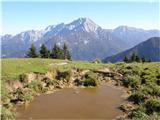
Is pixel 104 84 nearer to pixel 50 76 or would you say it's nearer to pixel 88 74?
pixel 88 74

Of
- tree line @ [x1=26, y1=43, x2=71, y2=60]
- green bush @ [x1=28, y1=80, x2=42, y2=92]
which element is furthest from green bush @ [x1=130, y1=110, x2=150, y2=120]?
tree line @ [x1=26, y1=43, x2=71, y2=60]

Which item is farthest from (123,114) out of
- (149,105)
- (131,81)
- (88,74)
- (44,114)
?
(88,74)

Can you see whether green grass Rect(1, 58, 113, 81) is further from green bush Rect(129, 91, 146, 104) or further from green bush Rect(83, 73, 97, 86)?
green bush Rect(129, 91, 146, 104)

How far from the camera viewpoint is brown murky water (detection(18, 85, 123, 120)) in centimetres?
2055

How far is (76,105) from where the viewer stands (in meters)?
22.9

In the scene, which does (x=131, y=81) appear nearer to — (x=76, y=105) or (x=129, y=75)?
(x=129, y=75)

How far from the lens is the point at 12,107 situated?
21906 mm

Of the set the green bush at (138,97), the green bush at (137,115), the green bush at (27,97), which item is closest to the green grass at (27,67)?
the green bush at (27,97)

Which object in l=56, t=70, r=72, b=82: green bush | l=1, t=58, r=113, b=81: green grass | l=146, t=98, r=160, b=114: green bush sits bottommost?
l=146, t=98, r=160, b=114: green bush

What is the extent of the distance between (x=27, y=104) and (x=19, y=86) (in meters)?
4.38

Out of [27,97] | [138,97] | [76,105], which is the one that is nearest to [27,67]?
[27,97]

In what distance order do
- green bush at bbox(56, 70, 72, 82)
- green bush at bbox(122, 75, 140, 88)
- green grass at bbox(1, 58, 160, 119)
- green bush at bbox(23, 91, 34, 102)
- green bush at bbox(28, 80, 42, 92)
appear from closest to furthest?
1. green grass at bbox(1, 58, 160, 119)
2. green bush at bbox(23, 91, 34, 102)
3. green bush at bbox(28, 80, 42, 92)
4. green bush at bbox(122, 75, 140, 88)
5. green bush at bbox(56, 70, 72, 82)

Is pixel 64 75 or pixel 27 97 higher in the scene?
pixel 64 75

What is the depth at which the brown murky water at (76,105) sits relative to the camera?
20.5 meters
